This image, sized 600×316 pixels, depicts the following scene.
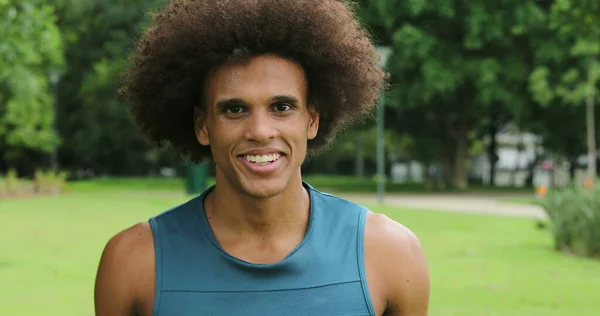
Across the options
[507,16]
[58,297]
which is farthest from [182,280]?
[507,16]

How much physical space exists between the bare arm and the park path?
17.7 m

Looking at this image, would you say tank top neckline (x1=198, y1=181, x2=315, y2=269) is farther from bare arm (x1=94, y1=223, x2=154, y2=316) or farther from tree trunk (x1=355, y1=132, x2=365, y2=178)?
tree trunk (x1=355, y1=132, x2=365, y2=178)

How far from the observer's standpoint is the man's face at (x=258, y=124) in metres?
2.56

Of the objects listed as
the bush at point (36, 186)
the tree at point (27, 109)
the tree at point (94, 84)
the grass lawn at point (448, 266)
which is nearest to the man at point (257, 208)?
the grass lawn at point (448, 266)

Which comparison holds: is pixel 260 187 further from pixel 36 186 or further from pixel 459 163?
pixel 459 163

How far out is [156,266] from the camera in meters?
2.60

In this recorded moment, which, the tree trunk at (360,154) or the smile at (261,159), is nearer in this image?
the smile at (261,159)

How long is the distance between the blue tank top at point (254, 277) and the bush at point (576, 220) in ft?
33.9

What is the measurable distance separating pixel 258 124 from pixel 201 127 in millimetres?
327

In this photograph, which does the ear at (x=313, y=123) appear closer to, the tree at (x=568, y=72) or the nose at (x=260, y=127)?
the nose at (x=260, y=127)

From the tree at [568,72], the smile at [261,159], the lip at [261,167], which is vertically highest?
the tree at [568,72]

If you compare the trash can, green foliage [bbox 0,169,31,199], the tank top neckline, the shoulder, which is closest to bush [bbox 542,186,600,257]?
the shoulder

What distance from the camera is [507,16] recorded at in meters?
29.0

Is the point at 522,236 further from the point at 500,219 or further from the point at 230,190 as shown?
the point at 230,190
